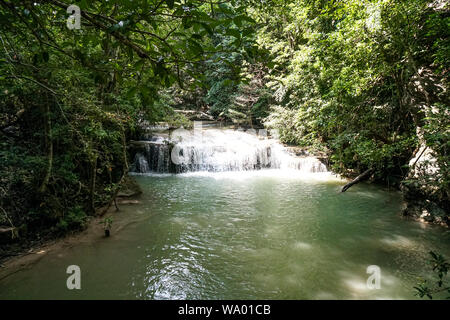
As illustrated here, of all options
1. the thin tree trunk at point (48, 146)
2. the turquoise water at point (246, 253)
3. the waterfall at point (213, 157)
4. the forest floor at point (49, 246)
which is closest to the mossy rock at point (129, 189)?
the turquoise water at point (246, 253)

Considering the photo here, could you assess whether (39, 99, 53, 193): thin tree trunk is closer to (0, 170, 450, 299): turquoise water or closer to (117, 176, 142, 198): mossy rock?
(0, 170, 450, 299): turquoise water

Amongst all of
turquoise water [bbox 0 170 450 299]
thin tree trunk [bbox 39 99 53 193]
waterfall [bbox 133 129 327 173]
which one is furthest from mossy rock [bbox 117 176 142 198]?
waterfall [bbox 133 129 327 173]

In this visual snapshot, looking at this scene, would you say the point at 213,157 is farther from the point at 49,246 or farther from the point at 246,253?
the point at 49,246

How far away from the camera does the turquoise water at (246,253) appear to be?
3387mm

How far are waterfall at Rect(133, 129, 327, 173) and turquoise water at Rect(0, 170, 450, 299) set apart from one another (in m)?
5.03

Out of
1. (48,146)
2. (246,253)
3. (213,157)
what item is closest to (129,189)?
(48,146)

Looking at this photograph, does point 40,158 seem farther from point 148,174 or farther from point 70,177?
point 148,174

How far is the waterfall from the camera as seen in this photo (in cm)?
1244

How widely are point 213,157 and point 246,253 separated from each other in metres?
9.16

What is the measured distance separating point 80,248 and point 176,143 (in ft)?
29.8

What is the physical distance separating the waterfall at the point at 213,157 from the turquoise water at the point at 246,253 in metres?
5.03

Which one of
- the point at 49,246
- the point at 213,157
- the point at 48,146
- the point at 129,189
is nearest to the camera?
the point at 49,246

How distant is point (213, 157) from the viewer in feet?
43.6

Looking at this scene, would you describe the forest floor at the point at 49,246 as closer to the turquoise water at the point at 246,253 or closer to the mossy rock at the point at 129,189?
the turquoise water at the point at 246,253
